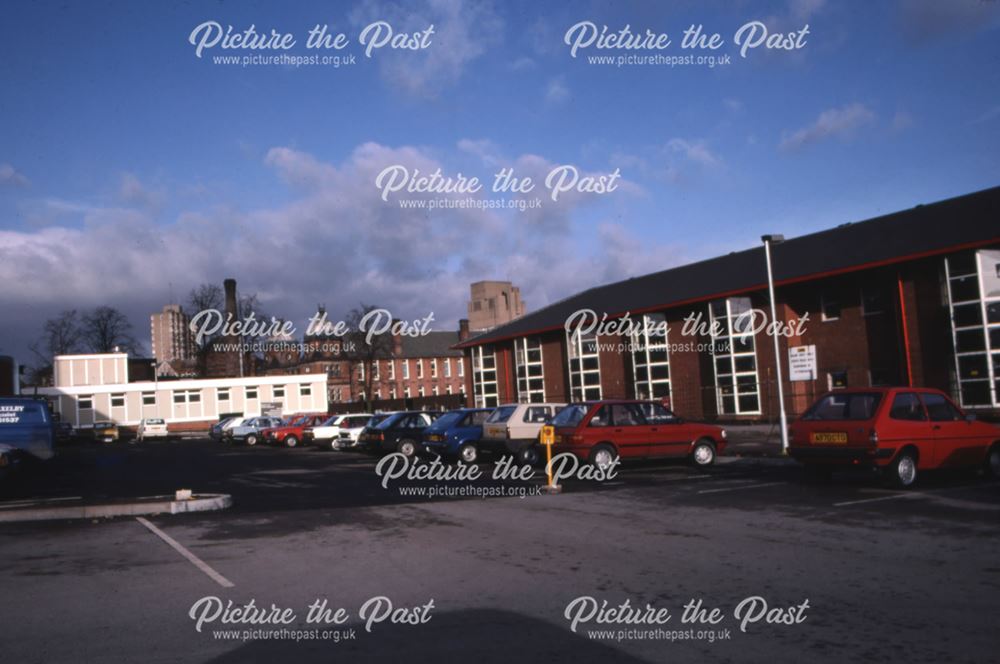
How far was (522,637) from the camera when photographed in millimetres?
6023

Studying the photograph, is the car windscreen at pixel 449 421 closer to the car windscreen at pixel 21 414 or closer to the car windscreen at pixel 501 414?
the car windscreen at pixel 501 414

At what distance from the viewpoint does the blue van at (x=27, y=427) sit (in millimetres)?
20609

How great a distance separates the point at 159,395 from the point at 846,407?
66031 mm

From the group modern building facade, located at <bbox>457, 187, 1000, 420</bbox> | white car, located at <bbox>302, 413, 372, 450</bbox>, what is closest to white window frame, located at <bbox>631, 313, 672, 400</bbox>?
modern building facade, located at <bbox>457, 187, 1000, 420</bbox>

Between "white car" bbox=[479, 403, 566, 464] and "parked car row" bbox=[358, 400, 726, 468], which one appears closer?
"parked car row" bbox=[358, 400, 726, 468]

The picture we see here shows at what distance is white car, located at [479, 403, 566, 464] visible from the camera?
2041 centimetres

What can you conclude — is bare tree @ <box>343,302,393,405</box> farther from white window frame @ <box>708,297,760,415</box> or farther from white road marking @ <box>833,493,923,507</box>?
white road marking @ <box>833,493,923,507</box>

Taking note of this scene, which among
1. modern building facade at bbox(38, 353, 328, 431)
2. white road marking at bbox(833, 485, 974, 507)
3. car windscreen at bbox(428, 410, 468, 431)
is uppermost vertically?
modern building facade at bbox(38, 353, 328, 431)

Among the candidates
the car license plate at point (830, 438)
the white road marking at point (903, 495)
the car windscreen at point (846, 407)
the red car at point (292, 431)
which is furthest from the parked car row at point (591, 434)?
the red car at point (292, 431)

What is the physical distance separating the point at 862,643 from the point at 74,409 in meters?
72.3

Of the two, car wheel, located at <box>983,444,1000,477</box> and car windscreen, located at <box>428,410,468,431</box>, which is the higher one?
car windscreen, located at <box>428,410,468,431</box>

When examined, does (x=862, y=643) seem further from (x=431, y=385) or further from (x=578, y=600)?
(x=431, y=385)

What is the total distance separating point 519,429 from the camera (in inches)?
809

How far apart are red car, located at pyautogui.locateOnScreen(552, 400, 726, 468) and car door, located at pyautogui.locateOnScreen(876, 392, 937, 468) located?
5657 millimetres
